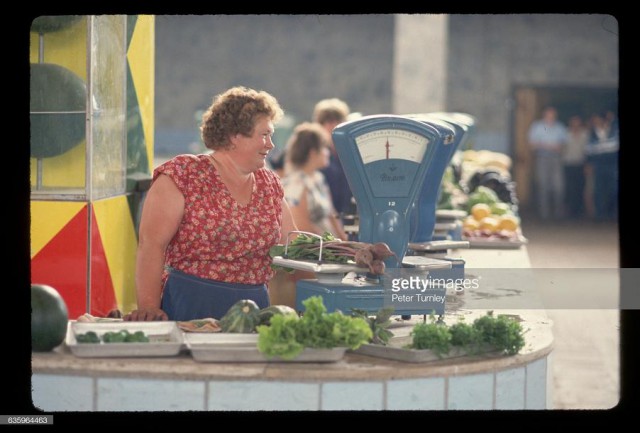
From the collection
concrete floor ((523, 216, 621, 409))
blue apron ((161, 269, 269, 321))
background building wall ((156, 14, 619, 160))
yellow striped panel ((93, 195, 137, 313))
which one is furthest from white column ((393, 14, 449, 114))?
blue apron ((161, 269, 269, 321))

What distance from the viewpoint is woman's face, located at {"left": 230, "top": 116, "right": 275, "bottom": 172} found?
3.77m

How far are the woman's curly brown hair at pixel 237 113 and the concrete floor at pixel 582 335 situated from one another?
1.44 meters

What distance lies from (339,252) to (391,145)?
0.41 m

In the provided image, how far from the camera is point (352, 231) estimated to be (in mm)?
4652

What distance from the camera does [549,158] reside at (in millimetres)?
17641

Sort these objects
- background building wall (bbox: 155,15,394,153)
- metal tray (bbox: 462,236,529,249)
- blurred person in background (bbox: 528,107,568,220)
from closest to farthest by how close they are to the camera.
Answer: metal tray (bbox: 462,236,529,249) < blurred person in background (bbox: 528,107,568,220) < background building wall (bbox: 155,15,394,153)

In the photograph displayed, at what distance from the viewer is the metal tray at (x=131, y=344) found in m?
2.93

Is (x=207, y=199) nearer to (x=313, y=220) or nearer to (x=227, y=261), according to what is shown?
(x=227, y=261)

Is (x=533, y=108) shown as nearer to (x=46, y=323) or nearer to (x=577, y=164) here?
(x=577, y=164)

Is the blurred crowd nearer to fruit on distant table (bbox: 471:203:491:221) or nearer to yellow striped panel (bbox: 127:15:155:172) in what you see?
fruit on distant table (bbox: 471:203:491:221)

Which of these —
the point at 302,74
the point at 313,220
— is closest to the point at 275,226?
the point at 313,220

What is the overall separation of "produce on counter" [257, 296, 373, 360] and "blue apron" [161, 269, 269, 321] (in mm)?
839

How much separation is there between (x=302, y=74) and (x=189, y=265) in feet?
48.6

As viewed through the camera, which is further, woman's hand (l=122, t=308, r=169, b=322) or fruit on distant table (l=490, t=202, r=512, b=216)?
fruit on distant table (l=490, t=202, r=512, b=216)
